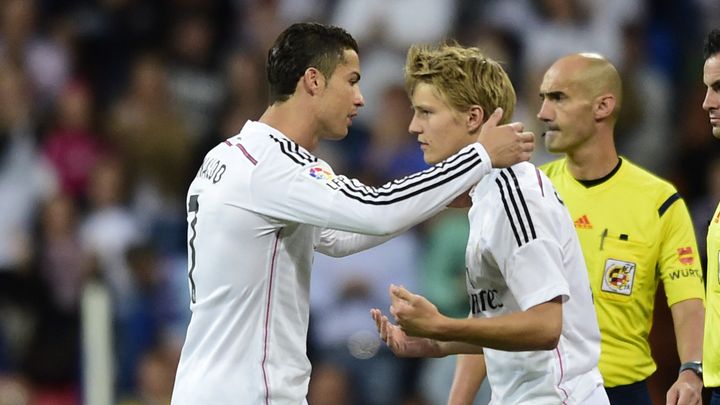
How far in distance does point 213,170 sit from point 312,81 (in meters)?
0.43

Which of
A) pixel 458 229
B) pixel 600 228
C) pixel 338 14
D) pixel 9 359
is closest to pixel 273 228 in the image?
pixel 600 228

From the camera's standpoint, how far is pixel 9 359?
8.30m

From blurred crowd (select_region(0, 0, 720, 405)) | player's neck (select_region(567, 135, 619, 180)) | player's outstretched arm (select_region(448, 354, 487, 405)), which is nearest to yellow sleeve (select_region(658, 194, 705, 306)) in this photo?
player's neck (select_region(567, 135, 619, 180))

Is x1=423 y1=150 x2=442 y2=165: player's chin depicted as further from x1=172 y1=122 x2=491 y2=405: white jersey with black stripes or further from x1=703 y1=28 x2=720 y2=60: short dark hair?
x1=703 y1=28 x2=720 y2=60: short dark hair

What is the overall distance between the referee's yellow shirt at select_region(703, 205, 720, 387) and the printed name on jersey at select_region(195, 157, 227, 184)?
Result: 5.93 feet

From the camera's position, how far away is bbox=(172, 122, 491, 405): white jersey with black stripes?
387cm

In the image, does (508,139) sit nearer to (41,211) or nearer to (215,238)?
(215,238)

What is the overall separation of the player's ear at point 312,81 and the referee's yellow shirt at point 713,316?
1.54 meters

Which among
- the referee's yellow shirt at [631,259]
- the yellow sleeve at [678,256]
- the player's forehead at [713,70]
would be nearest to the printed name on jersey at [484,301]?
the referee's yellow shirt at [631,259]

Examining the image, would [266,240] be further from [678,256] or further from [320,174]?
[678,256]

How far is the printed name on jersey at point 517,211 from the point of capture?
379cm

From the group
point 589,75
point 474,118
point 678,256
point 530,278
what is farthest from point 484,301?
point 589,75

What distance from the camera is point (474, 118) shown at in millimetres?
4109

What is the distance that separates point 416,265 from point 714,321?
3.43m
